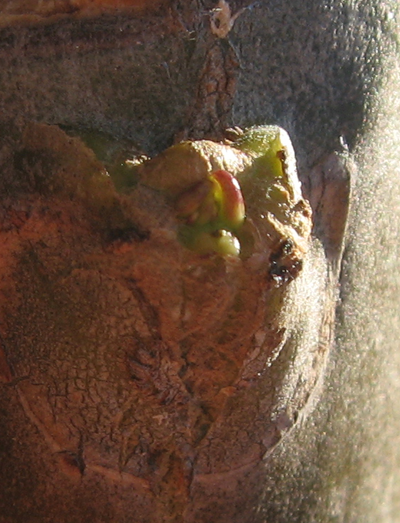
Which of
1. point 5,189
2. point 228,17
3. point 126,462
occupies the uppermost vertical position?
point 228,17

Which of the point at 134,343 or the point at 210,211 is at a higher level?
the point at 210,211

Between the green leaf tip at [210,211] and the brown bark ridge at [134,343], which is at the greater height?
the green leaf tip at [210,211]

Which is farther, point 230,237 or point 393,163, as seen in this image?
point 393,163

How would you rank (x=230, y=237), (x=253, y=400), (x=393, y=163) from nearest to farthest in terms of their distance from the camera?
(x=230, y=237) → (x=253, y=400) → (x=393, y=163)

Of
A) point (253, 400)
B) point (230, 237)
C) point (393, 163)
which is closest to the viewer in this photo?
point (230, 237)

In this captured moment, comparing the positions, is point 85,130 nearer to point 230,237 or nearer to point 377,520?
point 230,237

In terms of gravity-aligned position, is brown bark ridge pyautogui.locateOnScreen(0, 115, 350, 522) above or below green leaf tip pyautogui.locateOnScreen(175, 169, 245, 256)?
below

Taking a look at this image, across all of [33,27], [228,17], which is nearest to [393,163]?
[228,17]

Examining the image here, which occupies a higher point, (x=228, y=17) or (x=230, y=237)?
(x=228, y=17)
